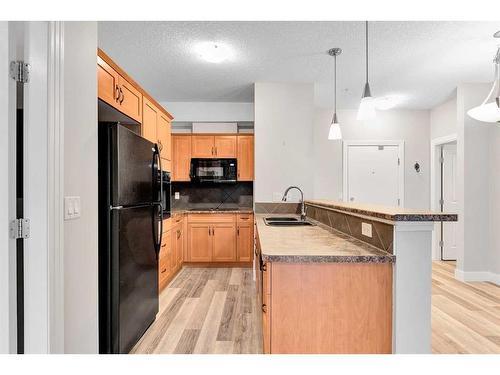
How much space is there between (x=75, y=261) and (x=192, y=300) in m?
1.81

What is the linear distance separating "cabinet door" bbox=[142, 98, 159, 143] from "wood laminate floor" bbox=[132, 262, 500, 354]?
5.65 feet

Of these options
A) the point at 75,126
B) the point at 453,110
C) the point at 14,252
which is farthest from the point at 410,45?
the point at 14,252

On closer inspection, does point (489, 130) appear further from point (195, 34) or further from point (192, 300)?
point (192, 300)

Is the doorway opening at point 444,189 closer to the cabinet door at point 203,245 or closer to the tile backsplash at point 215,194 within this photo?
the tile backsplash at point 215,194

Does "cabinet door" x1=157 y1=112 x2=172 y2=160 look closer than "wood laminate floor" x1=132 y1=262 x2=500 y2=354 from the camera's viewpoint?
No

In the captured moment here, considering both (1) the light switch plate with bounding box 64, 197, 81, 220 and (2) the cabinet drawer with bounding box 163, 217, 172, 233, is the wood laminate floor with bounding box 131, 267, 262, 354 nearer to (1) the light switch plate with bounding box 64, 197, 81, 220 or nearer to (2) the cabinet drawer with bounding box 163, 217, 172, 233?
(2) the cabinet drawer with bounding box 163, 217, 172, 233

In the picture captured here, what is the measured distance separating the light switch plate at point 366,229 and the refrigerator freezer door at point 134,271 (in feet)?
4.90

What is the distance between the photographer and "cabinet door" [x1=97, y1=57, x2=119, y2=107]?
2.00m

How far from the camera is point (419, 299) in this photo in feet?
4.46

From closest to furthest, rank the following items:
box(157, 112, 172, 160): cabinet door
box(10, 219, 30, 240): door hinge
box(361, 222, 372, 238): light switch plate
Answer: box(10, 219, 30, 240): door hinge, box(361, 222, 372, 238): light switch plate, box(157, 112, 172, 160): cabinet door

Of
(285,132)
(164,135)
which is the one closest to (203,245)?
(164,135)

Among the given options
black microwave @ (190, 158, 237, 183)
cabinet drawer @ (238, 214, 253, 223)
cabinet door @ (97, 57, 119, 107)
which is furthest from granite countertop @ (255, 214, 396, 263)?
black microwave @ (190, 158, 237, 183)

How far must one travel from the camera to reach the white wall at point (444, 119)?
446 centimetres

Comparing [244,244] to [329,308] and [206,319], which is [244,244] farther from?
[329,308]
